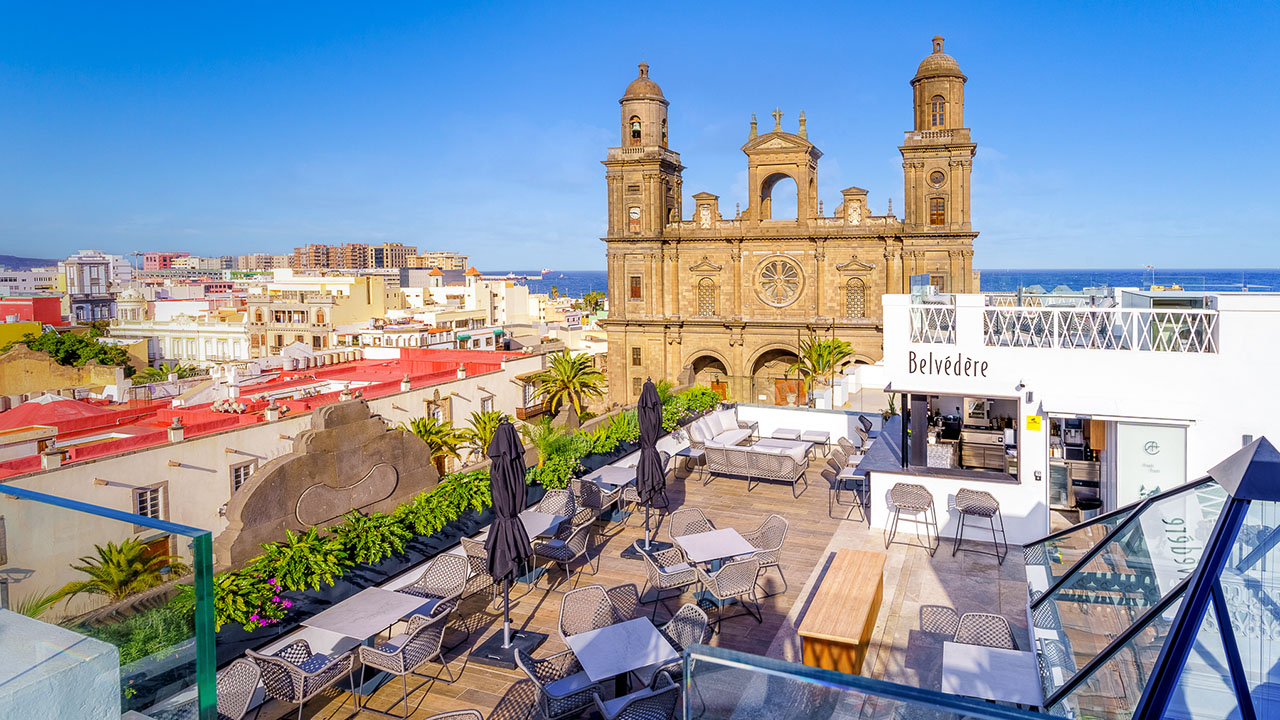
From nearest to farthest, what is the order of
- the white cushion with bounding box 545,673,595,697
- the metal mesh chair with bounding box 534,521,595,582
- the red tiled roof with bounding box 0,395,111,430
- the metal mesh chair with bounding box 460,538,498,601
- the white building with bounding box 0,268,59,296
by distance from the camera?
1. the white cushion with bounding box 545,673,595,697
2. the metal mesh chair with bounding box 460,538,498,601
3. the metal mesh chair with bounding box 534,521,595,582
4. the red tiled roof with bounding box 0,395,111,430
5. the white building with bounding box 0,268,59,296

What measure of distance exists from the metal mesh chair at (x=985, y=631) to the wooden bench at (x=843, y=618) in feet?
2.51

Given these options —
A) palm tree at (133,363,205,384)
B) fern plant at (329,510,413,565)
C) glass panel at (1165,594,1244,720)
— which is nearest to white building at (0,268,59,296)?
palm tree at (133,363,205,384)

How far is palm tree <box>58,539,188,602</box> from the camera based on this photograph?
294cm

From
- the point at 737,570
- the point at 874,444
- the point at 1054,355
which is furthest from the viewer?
the point at 874,444

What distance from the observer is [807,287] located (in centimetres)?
3872

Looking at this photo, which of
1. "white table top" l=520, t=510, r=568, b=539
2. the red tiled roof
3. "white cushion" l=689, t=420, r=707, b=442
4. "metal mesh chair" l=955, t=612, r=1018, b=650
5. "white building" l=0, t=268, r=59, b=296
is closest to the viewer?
"metal mesh chair" l=955, t=612, r=1018, b=650

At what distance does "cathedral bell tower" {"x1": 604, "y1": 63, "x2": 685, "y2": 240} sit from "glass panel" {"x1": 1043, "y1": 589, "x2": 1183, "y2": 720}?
121 feet

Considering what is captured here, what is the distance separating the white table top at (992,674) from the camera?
18.2 ft

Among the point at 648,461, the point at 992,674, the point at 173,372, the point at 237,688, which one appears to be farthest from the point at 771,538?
the point at 173,372

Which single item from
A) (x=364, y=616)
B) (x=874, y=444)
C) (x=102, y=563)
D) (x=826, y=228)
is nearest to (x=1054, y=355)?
(x=874, y=444)

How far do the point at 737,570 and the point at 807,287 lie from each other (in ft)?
105

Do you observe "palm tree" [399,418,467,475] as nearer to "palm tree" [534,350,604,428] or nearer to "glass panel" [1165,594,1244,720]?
"palm tree" [534,350,604,428]

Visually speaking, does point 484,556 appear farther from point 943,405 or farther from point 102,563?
point 943,405

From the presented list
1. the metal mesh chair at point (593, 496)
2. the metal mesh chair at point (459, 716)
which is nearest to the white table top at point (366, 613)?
the metal mesh chair at point (459, 716)
